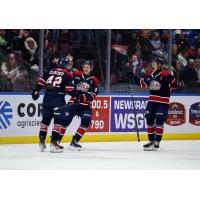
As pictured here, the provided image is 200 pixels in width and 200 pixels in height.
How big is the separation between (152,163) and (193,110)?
320cm

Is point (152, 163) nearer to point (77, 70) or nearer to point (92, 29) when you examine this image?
point (77, 70)

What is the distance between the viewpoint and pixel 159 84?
1136 cm

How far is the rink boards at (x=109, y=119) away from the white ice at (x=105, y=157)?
0.64 ft

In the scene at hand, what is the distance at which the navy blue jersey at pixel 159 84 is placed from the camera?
37.1ft

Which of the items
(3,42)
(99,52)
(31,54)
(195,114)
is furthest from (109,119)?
(3,42)

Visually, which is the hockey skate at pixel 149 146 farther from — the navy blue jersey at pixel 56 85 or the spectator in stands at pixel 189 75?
the spectator in stands at pixel 189 75

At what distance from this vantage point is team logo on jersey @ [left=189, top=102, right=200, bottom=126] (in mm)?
13320

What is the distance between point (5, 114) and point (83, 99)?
45.2 inches

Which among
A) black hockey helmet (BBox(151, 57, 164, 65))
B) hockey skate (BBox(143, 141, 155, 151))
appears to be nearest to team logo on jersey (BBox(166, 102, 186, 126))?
black hockey helmet (BBox(151, 57, 164, 65))

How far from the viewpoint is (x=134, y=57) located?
42.4ft

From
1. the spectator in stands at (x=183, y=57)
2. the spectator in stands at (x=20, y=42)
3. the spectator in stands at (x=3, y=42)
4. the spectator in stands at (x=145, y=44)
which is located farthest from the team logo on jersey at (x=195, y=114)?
the spectator in stands at (x=3, y=42)

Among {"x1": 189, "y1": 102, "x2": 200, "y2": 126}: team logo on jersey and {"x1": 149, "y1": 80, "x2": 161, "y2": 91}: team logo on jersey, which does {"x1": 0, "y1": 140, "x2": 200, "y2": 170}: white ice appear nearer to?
{"x1": 149, "y1": 80, "x2": 161, "y2": 91}: team logo on jersey
